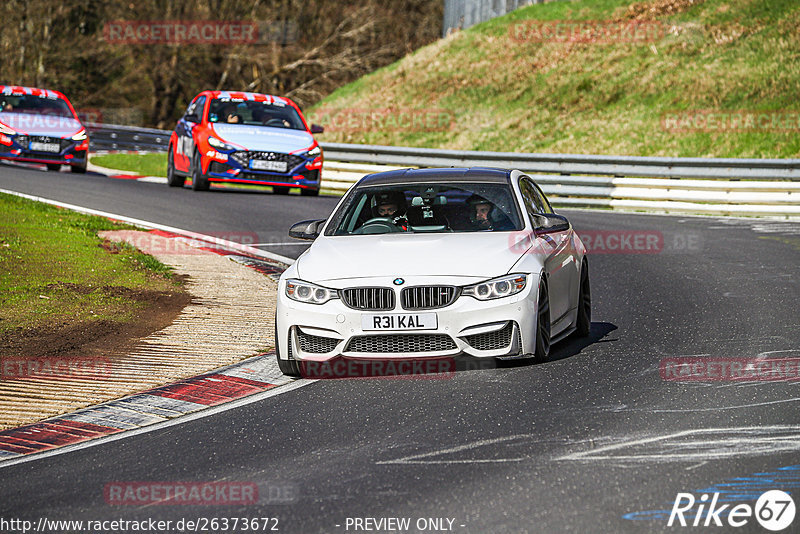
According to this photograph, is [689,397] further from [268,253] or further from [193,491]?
[268,253]

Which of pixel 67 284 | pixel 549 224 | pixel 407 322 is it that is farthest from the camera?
pixel 67 284

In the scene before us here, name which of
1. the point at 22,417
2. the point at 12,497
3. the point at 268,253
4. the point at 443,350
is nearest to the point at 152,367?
the point at 22,417

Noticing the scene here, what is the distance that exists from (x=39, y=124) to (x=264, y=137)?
6.63m

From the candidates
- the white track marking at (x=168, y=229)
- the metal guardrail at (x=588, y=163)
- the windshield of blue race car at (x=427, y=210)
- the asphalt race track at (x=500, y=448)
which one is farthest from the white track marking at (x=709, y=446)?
the metal guardrail at (x=588, y=163)

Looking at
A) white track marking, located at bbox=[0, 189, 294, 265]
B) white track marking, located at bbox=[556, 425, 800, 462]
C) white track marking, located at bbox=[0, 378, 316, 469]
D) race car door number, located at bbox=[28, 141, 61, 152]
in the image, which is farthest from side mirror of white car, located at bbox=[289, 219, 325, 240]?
race car door number, located at bbox=[28, 141, 61, 152]

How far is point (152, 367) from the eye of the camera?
358 inches

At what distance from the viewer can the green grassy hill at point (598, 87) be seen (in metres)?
30.9

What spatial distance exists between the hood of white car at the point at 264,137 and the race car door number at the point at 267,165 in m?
0.21

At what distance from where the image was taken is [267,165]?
21.9m

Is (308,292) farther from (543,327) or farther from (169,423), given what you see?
(543,327)

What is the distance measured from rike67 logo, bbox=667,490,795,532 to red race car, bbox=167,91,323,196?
1698cm

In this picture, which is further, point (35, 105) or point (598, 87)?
point (598, 87)

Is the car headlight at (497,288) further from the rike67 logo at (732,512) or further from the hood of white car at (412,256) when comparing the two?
the rike67 logo at (732,512)

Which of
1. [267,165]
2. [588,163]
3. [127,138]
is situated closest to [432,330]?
[267,165]
